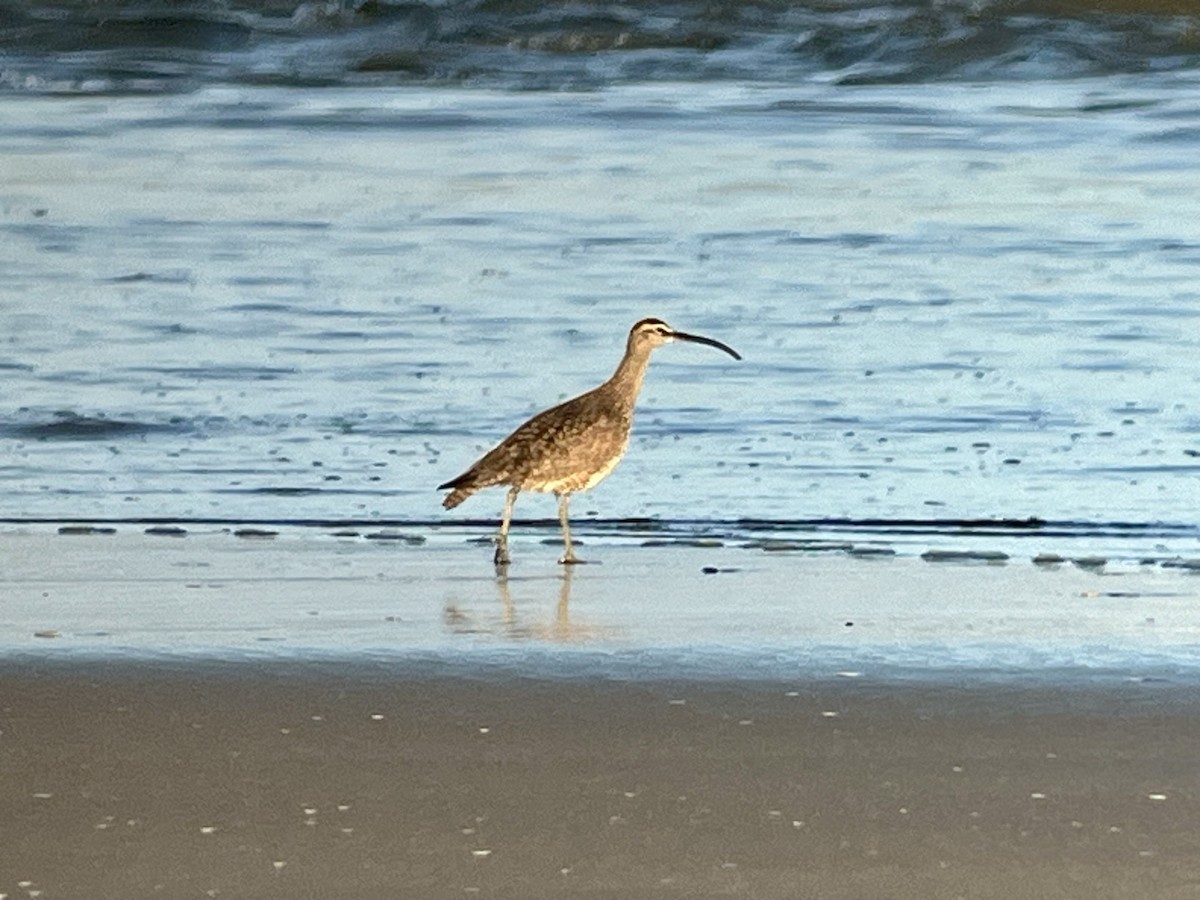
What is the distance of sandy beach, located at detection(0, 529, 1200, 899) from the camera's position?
4738mm

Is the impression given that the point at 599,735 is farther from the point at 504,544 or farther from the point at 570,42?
the point at 570,42

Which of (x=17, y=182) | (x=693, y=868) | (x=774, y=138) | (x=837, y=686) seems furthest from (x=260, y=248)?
(x=693, y=868)

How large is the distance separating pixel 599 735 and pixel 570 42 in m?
23.1

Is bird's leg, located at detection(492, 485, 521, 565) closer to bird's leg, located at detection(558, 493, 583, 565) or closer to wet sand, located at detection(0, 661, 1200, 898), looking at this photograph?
bird's leg, located at detection(558, 493, 583, 565)

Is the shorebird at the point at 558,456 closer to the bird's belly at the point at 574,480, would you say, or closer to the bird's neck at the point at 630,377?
the bird's belly at the point at 574,480

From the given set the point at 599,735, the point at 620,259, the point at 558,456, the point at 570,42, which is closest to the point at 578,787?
the point at 599,735

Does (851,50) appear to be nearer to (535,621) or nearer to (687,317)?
(687,317)

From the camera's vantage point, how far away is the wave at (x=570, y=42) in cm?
2666

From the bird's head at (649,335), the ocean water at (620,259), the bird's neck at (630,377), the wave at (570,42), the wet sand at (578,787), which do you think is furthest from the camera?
the wave at (570,42)

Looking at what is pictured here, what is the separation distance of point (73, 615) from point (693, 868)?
9.34 feet

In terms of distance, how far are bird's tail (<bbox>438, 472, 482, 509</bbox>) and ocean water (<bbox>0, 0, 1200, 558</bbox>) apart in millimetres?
286

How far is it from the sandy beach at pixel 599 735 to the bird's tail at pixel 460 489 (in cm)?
92

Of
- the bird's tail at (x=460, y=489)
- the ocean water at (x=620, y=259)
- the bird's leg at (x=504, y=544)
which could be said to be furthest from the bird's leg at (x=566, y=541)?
the ocean water at (x=620, y=259)

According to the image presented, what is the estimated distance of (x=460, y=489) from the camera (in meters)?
9.00
